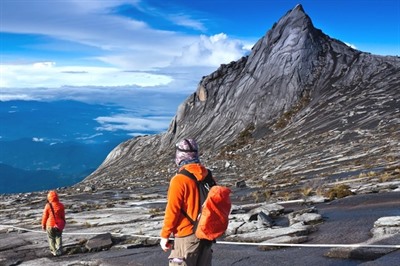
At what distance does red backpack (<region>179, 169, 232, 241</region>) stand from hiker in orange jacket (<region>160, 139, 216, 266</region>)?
3.9 inches

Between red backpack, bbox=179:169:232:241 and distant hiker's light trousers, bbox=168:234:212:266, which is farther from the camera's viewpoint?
distant hiker's light trousers, bbox=168:234:212:266

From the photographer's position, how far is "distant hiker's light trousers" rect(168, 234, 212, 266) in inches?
405

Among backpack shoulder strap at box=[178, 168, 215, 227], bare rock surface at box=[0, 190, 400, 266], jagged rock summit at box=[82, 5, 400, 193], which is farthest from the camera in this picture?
jagged rock summit at box=[82, 5, 400, 193]

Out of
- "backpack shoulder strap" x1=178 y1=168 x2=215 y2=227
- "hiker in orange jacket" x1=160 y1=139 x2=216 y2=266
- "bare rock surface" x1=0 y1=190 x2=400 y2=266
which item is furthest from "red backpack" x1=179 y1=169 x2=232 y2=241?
"bare rock surface" x1=0 y1=190 x2=400 y2=266

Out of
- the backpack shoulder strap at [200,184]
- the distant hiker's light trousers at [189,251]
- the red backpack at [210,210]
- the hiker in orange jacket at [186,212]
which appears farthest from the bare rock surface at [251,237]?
the backpack shoulder strap at [200,184]

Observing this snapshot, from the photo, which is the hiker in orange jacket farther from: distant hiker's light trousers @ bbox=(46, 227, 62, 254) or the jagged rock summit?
the jagged rock summit

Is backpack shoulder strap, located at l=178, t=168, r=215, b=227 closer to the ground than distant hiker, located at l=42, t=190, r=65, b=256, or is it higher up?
higher up

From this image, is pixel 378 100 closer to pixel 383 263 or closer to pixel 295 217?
pixel 295 217

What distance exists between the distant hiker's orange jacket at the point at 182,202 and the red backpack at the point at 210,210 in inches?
3.6

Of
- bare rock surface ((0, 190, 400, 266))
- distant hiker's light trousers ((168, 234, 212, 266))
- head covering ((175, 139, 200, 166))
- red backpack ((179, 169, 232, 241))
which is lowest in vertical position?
bare rock surface ((0, 190, 400, 266))

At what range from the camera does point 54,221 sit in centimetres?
2134

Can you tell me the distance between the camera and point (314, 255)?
49.9 ft

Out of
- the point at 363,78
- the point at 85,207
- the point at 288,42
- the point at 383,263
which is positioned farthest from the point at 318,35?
the point at 383,263

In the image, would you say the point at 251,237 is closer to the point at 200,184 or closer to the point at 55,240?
the point at 55,240
